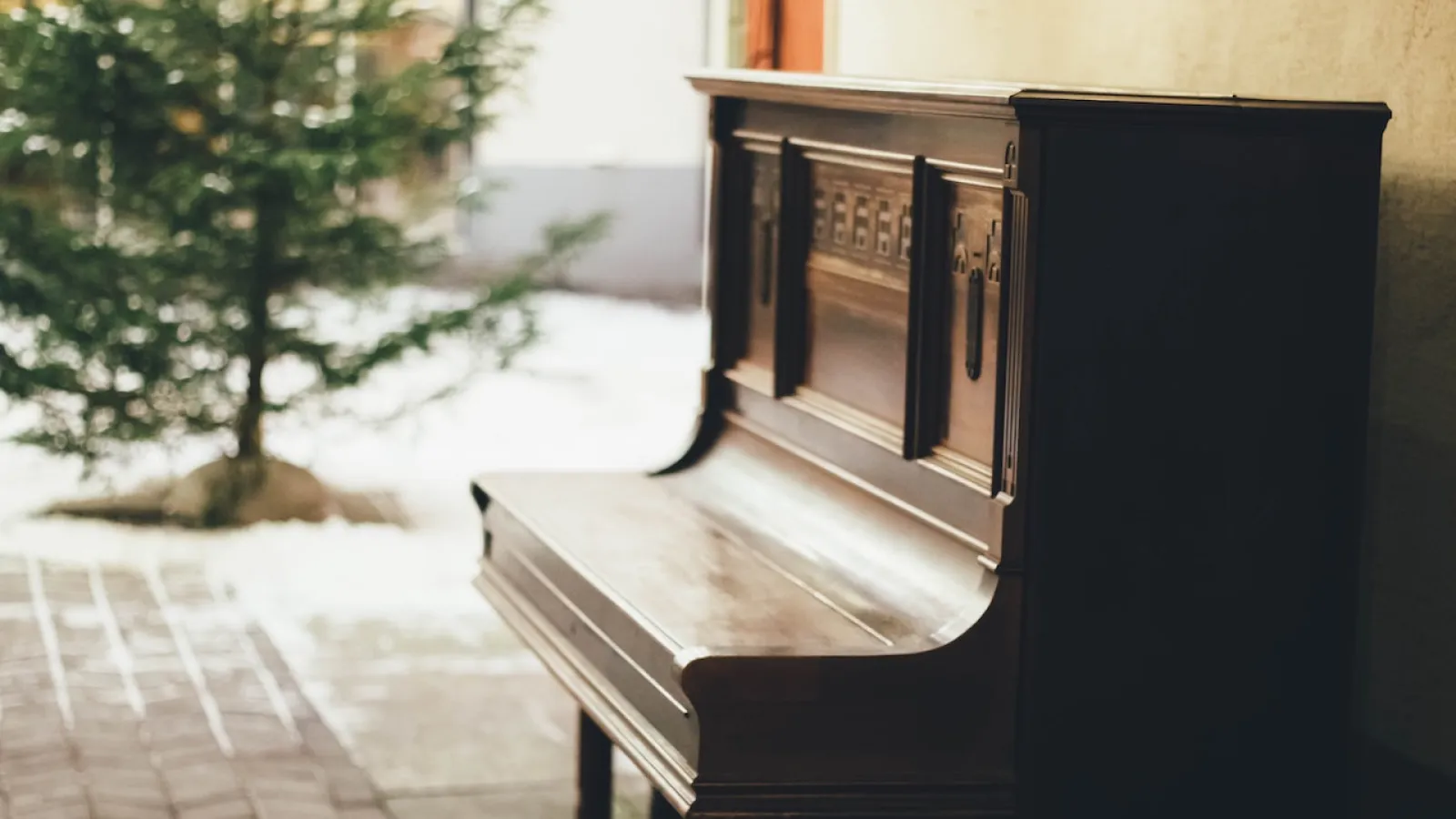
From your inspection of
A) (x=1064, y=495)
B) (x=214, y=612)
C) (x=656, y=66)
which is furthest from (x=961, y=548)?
(x=656, y=66)

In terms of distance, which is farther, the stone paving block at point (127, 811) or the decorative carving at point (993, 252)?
the stone paving block at point (127, 811)

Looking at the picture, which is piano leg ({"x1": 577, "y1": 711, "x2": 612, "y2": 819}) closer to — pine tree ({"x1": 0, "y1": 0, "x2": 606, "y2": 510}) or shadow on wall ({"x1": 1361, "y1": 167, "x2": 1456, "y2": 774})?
shadow on wall ({"x1": 1361, "y1": 167, "x2": 1456, "y2": 774})

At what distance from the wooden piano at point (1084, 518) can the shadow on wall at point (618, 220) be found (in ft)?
34.1

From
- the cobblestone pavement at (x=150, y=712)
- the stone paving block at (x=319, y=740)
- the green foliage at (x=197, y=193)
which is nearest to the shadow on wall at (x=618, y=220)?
the green foliage at (x=197, y=193)

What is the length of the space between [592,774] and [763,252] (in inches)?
39.9

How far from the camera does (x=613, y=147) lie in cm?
1316

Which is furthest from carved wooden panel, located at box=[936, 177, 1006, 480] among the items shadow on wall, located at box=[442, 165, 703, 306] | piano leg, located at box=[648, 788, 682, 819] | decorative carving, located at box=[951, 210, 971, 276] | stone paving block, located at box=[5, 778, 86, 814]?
shadow on wall, located at box=[442, 165, 703, 306]

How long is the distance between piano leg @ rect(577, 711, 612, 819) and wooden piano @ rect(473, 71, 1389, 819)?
2.80 ft

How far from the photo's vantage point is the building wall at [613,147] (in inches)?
513

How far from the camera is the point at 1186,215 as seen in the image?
238 cm

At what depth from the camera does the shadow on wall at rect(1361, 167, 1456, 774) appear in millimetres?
2551

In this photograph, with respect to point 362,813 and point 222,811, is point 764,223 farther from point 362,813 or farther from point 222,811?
point 222,811

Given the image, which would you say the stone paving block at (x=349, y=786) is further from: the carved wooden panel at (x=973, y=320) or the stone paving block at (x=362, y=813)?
the carved wooden panel at (x=973, y=320)

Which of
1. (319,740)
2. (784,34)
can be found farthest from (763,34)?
(319,740)
